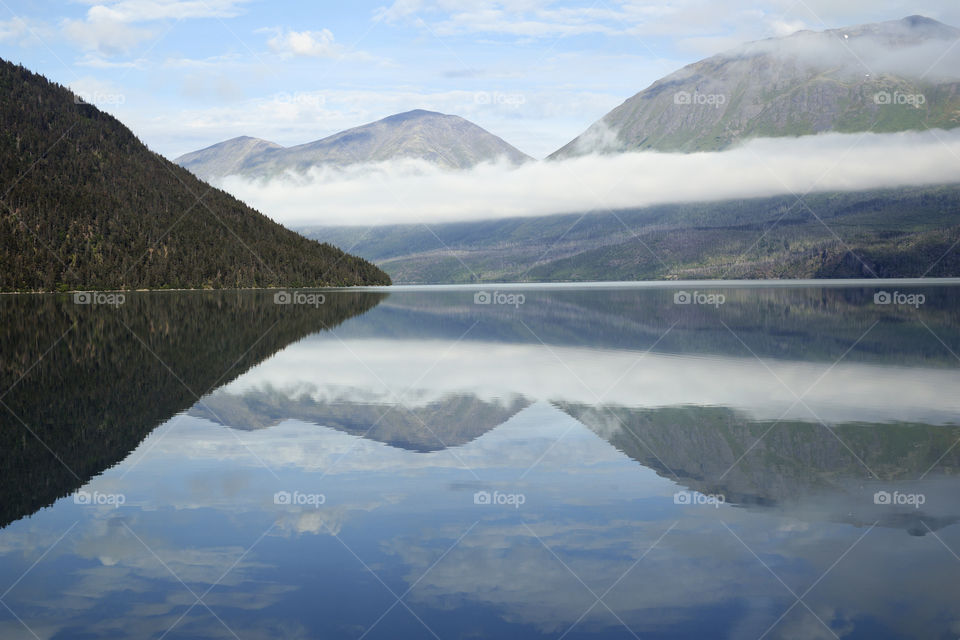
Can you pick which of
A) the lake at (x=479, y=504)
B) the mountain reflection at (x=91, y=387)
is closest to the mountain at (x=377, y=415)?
the lake at (x=479, y=504)

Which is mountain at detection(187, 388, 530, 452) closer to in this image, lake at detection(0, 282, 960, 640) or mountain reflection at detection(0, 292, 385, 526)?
lake at detection(0, 282, 960, 640)

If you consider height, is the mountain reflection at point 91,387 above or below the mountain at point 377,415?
above

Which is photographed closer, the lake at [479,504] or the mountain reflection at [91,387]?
the lake at [479,504]

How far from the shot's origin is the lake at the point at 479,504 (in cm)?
1212

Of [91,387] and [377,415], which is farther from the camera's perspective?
[91,387]

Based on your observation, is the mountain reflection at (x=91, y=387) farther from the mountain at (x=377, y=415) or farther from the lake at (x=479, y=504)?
the mountain at (x=377, y=415)

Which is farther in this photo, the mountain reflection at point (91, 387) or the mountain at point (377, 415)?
the mountain at point (377, 415)

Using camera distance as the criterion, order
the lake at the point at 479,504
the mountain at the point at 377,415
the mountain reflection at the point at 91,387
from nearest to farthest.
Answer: the lake at the point at 479,504
the mountain reflection at the point at 91,387
the mountain at the point at 377,415

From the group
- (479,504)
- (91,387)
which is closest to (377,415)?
(479,504)

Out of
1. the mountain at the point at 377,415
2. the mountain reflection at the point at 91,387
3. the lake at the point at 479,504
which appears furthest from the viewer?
the mountain at the point at 377,415

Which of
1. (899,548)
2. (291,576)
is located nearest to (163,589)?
(291,576)

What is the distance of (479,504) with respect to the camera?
17.7m

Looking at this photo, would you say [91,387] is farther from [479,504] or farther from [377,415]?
[479,504]

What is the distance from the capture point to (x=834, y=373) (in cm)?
3941
